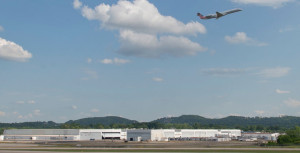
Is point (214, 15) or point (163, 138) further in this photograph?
point (163, 138)

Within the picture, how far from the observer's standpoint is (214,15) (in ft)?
273

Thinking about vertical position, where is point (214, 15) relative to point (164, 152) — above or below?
above

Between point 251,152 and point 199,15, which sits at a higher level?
point 199,15

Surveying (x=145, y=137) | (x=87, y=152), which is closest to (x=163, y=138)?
→ (x=145, y=137)

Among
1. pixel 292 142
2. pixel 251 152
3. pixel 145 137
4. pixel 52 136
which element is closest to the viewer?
pixel 251 152

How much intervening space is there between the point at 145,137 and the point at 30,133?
67711 mm

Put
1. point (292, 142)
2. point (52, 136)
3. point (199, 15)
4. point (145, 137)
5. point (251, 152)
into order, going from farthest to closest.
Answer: point (52, 136) < point (145, 137) < point (292, 142) < point (199, 15) < point (251, 152)

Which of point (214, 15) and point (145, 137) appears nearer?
point (214, 15)

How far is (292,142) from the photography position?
12144 centimetres

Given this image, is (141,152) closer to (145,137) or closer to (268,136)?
(145,137)

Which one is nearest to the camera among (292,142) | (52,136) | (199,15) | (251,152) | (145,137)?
(251,152)

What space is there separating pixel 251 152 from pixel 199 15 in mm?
37135

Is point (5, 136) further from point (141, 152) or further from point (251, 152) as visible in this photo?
point (251, 152)

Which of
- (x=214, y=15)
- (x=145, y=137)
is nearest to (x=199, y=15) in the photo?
(x=214, y=15)
